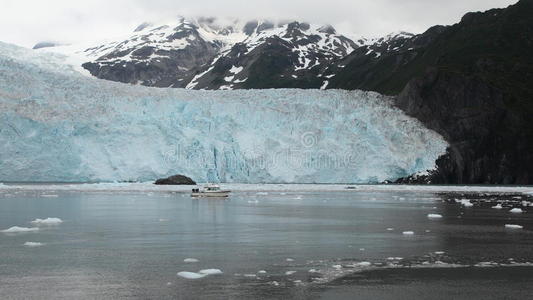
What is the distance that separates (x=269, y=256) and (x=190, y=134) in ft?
112

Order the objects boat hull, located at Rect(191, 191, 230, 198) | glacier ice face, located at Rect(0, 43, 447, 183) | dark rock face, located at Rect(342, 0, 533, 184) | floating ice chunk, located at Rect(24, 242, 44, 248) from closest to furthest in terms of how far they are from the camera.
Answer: floating ice chunk, located at Rect(24, 242, 44, 248) → boat hull, located at Rect(191, 191, 230, 198) → glacier ice face, located at Rect(0, 43, 447, 183) → dark rock face, located at Rect(342, 0, 533, 184)

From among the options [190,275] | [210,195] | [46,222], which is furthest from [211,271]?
[210,195]

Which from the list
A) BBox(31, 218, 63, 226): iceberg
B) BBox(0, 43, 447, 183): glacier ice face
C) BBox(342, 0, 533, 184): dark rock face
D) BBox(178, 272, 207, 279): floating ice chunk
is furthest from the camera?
BBox(342, 0, 533, 184): dark rock face

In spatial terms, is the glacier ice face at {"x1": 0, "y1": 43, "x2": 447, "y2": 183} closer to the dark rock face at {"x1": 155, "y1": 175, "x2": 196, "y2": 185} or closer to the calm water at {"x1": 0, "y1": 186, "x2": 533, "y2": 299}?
the dark rock face at {"x1": 155, "y1": 175, "x2": 196, "y2": 185}

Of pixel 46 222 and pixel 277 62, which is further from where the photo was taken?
pixel 277 62

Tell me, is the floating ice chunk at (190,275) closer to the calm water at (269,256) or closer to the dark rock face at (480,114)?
the calm water at (269,256)

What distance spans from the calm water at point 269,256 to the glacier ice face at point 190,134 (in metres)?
22.2

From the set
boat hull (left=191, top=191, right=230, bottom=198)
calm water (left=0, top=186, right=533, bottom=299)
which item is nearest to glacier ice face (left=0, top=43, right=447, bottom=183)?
boat hull (left=191, top=191, right=230, bottom=198)

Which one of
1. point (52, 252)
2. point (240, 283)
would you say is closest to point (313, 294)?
point (240, 283)

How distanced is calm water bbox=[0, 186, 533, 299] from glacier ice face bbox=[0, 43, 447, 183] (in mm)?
22220

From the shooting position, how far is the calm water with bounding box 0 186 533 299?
8.69 meters

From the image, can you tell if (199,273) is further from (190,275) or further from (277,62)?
(277,62)

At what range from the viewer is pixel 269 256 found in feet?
38.1

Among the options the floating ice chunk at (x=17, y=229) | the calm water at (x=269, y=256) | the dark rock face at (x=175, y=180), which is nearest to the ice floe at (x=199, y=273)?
the calm water at (x=269, y=256)
